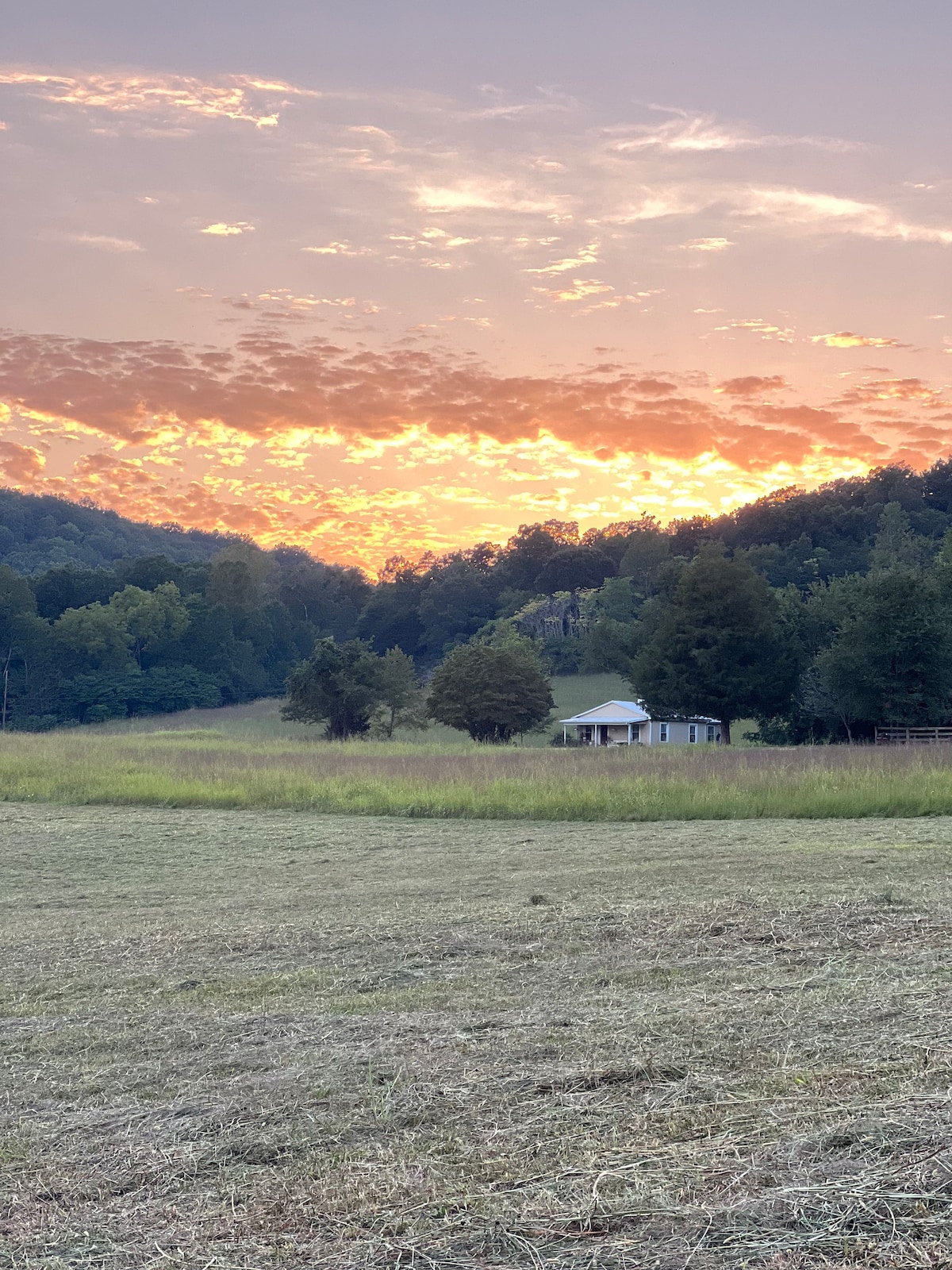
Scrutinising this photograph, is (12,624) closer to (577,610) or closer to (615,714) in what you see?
(577,610)

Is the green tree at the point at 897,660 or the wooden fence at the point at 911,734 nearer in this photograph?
the wooden fence at the point at 911,734

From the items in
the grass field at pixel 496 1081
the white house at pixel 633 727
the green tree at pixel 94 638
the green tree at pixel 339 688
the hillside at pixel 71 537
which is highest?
the hillside at pixel 71 537

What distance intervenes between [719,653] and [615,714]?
18.6 meters

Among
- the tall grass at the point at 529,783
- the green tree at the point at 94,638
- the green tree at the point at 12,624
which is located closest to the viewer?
the tall grass at the point at 529,783

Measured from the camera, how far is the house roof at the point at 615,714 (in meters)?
62.0

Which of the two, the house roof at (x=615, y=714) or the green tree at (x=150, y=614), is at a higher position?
the green tree at (x=150, y=614)

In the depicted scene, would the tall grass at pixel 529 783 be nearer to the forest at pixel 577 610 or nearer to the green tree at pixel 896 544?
the forest at pixel 577 610

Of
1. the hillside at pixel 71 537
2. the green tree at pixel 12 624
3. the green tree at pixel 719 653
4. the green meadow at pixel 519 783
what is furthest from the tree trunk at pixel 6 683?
the green meadow at pixel 519 783

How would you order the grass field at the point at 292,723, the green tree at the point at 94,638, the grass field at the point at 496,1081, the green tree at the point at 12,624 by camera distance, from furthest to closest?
the green tree at the point at 94,638, the green tree at the point at 12,624, the grass field at the point at 292,723, the grass field at the point at 496,1081

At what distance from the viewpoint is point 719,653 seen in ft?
147

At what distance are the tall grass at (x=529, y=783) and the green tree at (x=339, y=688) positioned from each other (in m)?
28.6

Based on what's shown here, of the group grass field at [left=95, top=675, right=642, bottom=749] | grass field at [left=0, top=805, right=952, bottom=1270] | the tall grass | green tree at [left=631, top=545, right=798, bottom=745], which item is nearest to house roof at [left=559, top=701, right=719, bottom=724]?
grass field at [left=95, top=675, right=642, bottom=749]

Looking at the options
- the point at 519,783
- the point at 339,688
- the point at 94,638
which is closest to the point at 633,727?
the point at 339,688

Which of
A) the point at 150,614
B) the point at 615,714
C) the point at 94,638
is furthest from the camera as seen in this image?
the point at 150,614
